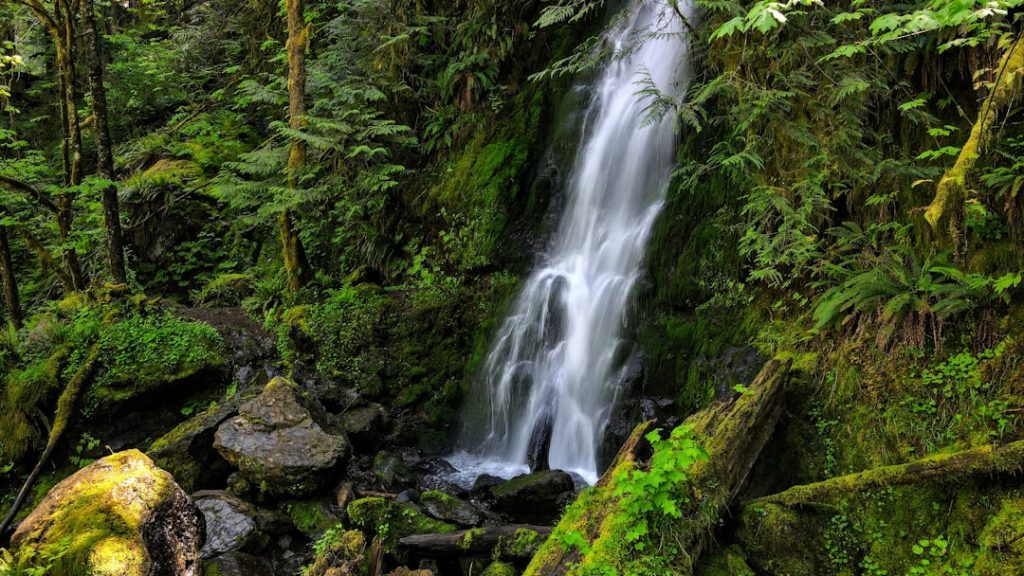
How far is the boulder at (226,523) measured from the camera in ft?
18.4

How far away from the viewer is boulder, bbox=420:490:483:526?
5941 mm

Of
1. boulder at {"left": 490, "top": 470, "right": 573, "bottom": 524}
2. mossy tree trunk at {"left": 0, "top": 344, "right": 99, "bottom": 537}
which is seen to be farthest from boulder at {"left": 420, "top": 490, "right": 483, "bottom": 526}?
mossy tree trunk at {"left": 0, "top": 344, "right": 99, "bottom": 537}

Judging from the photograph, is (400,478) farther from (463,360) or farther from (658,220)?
(658,220)

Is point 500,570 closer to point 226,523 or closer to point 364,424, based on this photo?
point 226,523

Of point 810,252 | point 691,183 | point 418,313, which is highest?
point 691,183

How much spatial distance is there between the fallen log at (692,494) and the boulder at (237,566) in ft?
9.26

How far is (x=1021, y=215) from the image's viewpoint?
450cm

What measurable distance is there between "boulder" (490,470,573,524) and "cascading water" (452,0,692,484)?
642 millimetres

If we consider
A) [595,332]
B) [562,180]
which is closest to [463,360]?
[595,332]

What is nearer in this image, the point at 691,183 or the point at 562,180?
the point at 691,183

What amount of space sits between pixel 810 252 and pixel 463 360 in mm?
5646

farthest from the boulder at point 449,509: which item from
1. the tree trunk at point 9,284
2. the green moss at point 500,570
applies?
the tree trunk at point 9,284

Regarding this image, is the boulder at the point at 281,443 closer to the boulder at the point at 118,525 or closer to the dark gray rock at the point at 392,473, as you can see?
the dark gray rock at the point at 392,473

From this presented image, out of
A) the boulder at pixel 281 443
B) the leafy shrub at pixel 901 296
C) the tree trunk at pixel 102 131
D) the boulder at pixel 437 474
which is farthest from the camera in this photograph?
the tree trunk at pixel 102 131
